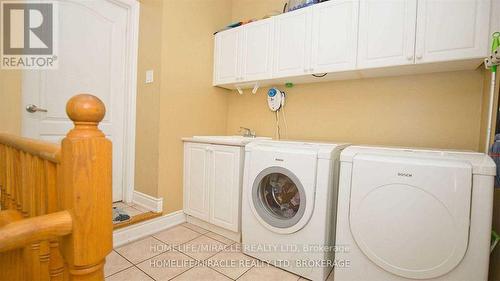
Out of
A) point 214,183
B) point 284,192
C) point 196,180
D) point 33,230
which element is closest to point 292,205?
point 284,192

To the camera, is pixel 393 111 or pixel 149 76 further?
pixel 149 76

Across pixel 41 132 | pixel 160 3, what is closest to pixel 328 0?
pixel 160 3

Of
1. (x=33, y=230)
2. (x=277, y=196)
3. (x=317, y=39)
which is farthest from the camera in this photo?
(x=317, y=39)

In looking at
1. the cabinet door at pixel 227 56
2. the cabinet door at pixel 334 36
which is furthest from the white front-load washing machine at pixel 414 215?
the cabinet door at pixel 227 56

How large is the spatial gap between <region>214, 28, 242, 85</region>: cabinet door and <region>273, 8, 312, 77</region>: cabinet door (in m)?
0.47

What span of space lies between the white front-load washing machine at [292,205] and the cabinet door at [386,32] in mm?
709

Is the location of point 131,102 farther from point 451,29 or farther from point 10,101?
point 451,29

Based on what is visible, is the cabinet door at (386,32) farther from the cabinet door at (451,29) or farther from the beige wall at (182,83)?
the beige wall at (182,83)

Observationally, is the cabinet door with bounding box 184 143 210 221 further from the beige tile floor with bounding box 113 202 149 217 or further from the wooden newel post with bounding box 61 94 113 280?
the wooden newel post with bounding box 61 94 113 280

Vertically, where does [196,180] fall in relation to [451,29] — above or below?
below

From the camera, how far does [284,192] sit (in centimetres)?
169

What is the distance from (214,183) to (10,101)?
1.50 m

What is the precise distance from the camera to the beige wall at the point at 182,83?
2180 mm

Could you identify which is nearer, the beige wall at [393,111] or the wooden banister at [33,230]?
the wooden banister at [33,230]
